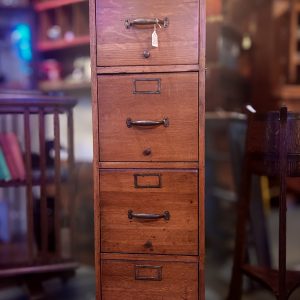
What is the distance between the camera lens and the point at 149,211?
1.32 m

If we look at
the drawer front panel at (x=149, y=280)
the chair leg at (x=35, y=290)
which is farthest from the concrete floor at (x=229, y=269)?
the chair leg at (x=35, y=290)

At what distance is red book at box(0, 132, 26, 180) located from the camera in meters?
1.78

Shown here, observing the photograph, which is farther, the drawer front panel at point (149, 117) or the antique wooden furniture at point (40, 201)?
the antique wooden furniture at point (40, 201)

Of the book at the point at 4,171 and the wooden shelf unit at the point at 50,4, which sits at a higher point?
the wooden shelf unit at the point at 50,4

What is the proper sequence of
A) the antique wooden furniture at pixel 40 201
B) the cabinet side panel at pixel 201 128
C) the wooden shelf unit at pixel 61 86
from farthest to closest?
the wooden shelf unit at pixel 61 86, the antique wooden furniture at pixel 40 201, the cabinet side panel at pixel 201 128

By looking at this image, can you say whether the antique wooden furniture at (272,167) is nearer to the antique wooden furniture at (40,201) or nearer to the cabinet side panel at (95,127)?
the cabinet side panel at (95,127)

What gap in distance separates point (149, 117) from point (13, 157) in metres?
0.81

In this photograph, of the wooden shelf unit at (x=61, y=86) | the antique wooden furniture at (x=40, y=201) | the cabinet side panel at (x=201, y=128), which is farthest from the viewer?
the wooden shelf unit at (x=61, y=86)

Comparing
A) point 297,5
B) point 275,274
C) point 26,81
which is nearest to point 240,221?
point 275,274

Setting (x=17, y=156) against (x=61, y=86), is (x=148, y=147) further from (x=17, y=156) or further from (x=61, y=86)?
(x=61, y=86)

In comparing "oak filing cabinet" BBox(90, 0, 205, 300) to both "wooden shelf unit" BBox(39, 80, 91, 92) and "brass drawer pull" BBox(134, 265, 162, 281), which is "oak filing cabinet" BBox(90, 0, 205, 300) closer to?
"brass drawer pull" BBox(134, 265, 162, 281)

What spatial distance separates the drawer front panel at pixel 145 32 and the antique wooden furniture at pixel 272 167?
377 mm

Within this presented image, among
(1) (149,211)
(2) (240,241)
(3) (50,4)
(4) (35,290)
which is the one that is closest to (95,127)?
(1) (149,211)

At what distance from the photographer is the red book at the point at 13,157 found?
5.85 ft
